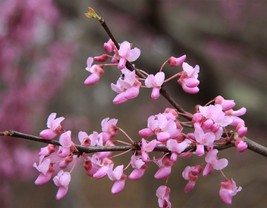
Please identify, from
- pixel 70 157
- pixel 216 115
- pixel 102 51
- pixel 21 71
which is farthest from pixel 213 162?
pixel 102 51

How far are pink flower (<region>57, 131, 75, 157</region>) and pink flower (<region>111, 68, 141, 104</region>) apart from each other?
147 millimetres

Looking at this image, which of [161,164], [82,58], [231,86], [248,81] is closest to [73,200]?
[231,86]

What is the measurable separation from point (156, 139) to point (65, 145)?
0.22m

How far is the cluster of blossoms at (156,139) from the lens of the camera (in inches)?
45.8

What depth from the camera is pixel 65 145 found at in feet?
3.88

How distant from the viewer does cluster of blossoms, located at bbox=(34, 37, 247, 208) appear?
1.16m

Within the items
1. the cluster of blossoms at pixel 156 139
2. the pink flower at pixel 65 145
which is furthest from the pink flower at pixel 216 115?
the pink flower at pixel 65 145

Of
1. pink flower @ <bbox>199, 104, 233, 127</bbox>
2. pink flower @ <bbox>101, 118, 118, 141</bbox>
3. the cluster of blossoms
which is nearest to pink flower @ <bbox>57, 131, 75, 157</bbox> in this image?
the cluster of blossoms

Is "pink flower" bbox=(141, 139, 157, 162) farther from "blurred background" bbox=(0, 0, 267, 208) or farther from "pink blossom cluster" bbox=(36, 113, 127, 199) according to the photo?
"blurred background" bbox=(0, 0, 267, 208)

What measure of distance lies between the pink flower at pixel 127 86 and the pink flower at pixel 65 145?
0.15 m

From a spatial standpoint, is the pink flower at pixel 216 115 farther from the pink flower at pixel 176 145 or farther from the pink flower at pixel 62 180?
the pink flower at pixel 62 180

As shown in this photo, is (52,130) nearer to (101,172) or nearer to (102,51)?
(101,172)

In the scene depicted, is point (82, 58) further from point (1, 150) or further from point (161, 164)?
point (161, 164)

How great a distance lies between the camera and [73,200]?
4.68 meters
